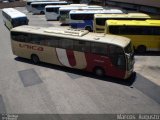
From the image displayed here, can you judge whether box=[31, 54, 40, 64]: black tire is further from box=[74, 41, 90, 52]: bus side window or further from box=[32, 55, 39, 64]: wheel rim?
box=[74, 41, 90, 52]: bus side window

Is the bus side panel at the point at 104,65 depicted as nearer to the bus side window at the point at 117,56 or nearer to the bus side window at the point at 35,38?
the bus side window at the point at 117,56

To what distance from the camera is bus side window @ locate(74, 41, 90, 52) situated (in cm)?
2016

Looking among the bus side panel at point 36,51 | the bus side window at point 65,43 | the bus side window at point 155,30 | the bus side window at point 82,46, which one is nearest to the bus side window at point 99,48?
the bus side window at point 82,46

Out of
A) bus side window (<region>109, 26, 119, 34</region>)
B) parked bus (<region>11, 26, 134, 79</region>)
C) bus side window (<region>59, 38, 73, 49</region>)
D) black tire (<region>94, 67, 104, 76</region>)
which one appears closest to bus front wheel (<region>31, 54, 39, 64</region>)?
parked bus (<region>11, 26, 134, 79</region>)

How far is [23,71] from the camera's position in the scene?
21.8 metres

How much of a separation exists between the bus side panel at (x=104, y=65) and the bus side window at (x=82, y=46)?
465mm

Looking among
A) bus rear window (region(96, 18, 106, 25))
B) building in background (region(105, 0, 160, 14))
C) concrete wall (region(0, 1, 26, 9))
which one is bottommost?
concrete wall (region(0, 1, 26, 9))

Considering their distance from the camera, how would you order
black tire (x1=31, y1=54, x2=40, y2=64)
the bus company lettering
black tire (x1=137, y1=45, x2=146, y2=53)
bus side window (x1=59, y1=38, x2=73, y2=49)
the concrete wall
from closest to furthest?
bus side window (x1=59, y1=38, x2=73, y2=49) → the bus company lettering → black tire (x1=31, y1=54, x2=40, y2=64) → black tire (x1=137, y1=45, x2=146, y2=53) → the concrete wall

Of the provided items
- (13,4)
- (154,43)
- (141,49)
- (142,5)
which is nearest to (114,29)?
(141,49)

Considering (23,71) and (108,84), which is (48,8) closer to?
Result: (23,71)

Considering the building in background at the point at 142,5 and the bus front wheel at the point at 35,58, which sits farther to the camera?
the building in background at the point at 142,5

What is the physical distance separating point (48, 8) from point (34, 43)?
80.9 ft

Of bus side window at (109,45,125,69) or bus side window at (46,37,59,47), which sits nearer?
bus side window at (109,45,125,69)

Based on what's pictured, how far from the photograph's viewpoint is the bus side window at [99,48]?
63.7ft
